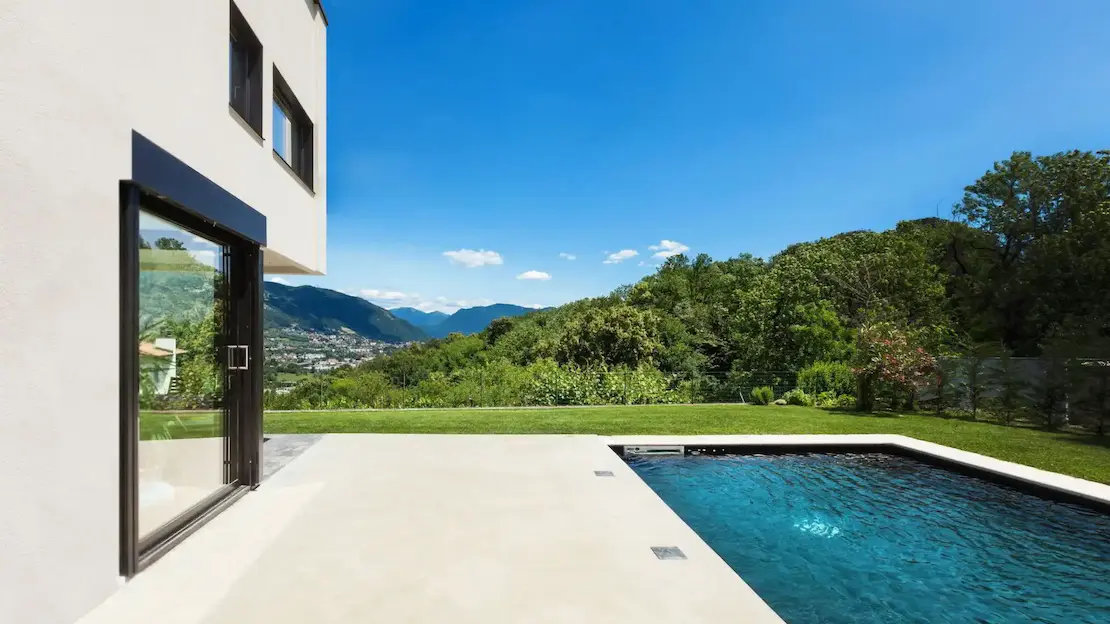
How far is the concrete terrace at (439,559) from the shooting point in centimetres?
319

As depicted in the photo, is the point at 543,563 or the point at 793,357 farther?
the point at 793,357

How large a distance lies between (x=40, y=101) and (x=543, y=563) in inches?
150

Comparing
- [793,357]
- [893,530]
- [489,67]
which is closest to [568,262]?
[489,67]

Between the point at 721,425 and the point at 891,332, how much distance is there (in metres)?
5.36

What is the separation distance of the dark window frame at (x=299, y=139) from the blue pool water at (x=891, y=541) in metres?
6.27

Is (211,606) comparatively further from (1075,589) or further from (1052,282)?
(1052,282)

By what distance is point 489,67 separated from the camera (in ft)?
72.6

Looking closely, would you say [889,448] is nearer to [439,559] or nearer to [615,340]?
[439,559]

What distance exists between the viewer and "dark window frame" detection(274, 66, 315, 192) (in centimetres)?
734

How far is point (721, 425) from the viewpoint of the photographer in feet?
35.3

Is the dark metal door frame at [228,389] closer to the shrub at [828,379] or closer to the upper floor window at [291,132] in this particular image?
the upper floor window at [291,132]

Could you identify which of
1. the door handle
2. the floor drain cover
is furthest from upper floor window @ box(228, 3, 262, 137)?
the floor drain cover

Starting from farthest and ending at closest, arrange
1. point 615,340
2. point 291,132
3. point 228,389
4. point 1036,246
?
point 615,340 < point 1036,246 < point 291,132 < point 228,389

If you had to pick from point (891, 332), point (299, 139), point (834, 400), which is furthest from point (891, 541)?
point (834, 400)
